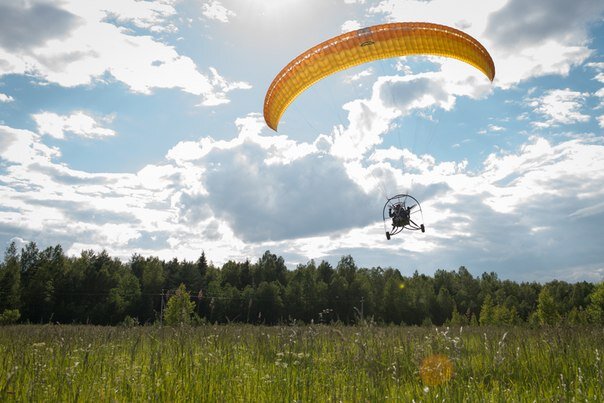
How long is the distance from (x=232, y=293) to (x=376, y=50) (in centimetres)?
5813

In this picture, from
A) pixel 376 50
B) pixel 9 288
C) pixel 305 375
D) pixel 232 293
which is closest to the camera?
pixel 305 375

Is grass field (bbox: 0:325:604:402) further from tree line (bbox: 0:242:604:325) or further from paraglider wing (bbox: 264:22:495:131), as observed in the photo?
tree line (bbox: 0:242:604:325)

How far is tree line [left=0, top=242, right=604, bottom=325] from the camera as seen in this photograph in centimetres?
6209

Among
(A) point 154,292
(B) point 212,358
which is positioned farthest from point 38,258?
(B) point 212,358

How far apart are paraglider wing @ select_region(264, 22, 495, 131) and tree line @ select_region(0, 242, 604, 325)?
133 ft

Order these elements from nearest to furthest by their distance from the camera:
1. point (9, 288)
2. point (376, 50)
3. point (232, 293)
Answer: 1. point (376, 50)
2. point (9, 288)
3. point (232, 293)

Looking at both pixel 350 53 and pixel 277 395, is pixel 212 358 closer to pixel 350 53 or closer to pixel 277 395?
pixel 277 395

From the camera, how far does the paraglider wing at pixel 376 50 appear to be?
15430mm

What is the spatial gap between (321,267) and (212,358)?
87.0 meters

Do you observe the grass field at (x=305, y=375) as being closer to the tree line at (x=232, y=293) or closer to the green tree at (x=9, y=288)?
the tree line at (x=232, y=293)

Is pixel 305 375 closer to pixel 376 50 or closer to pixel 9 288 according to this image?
pixel 376 50

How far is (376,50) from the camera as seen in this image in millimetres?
16359

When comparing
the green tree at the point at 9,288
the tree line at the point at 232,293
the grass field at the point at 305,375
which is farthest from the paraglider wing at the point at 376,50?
the green tree at the point at 9,288

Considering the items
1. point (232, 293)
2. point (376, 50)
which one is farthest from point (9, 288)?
point (376, 50)
